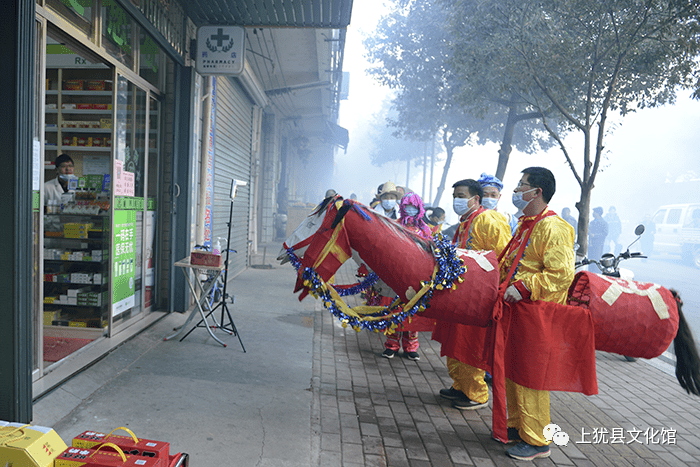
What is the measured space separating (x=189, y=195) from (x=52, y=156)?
154cm

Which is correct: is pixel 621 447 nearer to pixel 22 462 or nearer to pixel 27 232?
pixel 22 462

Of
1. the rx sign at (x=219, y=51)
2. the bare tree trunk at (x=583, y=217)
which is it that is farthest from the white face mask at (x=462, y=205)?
the bare tree trunk at (x=583, y=217)

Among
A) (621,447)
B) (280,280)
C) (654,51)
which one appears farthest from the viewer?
(280,280)

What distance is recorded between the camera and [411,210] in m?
5.64

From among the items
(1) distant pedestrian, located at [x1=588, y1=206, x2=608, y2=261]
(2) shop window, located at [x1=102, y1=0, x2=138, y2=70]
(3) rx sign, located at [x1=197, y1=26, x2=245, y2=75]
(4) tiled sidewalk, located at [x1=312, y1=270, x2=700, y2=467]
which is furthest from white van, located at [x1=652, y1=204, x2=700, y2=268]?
(2) shop window, located at [x1=102, y1=0, x2=138, y2=70]

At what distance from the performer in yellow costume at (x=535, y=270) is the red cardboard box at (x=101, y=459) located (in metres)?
2.37

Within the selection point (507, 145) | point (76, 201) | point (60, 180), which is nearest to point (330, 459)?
point (76, 201)

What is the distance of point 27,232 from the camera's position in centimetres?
277

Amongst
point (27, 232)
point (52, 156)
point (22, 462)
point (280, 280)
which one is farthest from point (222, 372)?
point (280, 280)

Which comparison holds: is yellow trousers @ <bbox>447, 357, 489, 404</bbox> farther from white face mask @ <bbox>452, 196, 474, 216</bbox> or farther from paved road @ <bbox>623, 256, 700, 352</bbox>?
paved road @ <bbox>623, 256, 700, 352</bbox>

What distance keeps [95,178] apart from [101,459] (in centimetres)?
342

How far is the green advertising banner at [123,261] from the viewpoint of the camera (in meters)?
4.76

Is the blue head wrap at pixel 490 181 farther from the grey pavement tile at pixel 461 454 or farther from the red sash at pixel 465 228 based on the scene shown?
the grey pavement tile at pixel 461 454

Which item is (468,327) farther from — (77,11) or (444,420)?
(77,11)
